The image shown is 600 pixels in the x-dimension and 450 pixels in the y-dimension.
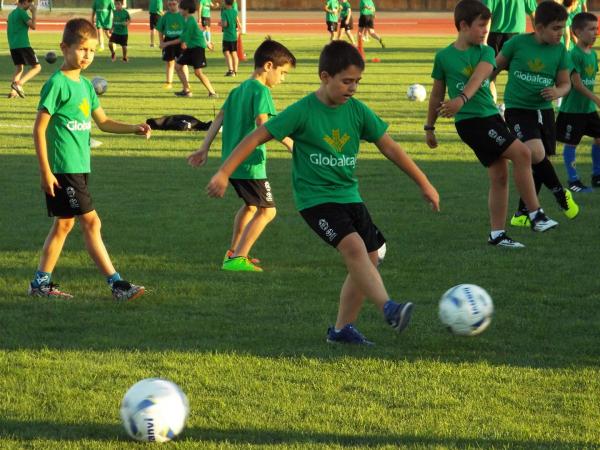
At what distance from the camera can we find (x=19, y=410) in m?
5.39

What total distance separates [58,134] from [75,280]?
3.98 feet

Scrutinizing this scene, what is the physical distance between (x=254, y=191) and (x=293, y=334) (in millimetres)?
2059

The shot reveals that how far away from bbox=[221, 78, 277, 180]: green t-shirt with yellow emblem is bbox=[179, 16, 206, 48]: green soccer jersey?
1354 centimetres

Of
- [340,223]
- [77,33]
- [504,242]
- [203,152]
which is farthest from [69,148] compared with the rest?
[504,242]

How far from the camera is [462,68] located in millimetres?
9078

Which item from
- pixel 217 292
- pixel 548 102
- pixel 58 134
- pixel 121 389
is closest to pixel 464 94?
pixel 548 102

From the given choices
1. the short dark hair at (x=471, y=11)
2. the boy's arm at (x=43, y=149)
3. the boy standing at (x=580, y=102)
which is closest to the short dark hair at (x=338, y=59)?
the boy's arm at (x=43, y=149)

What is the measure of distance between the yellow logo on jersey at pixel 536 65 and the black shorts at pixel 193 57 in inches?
488

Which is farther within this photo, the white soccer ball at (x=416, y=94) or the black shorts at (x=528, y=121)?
A: the white soccer ball at (x=416, y=94)

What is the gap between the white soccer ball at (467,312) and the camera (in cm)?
613

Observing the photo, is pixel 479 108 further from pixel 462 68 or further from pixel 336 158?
pixel 336 158

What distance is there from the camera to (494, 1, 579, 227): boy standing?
9688 mm

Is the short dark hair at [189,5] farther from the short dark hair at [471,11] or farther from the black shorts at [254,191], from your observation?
the black shorts at [254,191]

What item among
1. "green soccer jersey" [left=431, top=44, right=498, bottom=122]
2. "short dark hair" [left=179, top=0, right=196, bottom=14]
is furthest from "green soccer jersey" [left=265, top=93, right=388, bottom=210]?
"short dark hair" [left=179, top=0, right=196, bottom=14]
